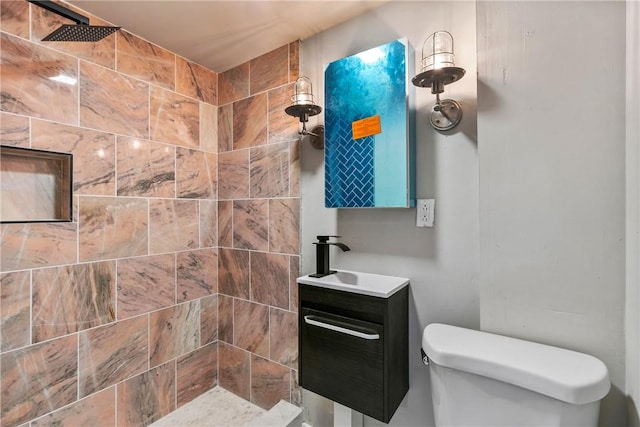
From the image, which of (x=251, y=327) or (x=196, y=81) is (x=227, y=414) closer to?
(x=251, y=327)

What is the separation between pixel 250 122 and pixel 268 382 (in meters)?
1.63

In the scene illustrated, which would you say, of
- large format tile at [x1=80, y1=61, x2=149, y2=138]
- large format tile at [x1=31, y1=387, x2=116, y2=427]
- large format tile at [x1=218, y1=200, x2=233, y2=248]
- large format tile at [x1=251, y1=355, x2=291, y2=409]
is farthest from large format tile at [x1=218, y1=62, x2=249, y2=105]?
large format tile at [x1=31, y1=387, x2=116, y2=427]

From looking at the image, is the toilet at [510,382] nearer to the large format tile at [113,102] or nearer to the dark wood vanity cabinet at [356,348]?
the dark wood vanity cabinet at [356,348]

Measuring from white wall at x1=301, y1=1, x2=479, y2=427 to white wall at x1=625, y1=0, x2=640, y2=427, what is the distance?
1.36 ft

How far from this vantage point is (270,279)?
1761 mm

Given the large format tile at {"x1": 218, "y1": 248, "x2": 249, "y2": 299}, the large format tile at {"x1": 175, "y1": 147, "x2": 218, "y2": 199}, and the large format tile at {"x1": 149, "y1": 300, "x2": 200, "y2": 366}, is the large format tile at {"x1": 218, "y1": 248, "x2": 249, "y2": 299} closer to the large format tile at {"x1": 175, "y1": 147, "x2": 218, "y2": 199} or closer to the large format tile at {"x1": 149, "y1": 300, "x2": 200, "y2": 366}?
the large format tile at {"x1": 149, "y1": 300, "x2": 200, "y2": 366}

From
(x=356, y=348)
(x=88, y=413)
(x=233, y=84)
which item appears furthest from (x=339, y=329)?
(x=233, y=84)

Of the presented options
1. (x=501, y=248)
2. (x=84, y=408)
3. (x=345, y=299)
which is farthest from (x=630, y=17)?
(x=84, y=408)

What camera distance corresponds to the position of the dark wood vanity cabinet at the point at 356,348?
1110mm

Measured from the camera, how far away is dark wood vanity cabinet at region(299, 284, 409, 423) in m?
1.11

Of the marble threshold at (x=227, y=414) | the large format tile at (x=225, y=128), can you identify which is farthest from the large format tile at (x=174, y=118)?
the marble threshold at (x=227, y=414)

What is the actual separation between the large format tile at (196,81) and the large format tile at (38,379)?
1.51 m

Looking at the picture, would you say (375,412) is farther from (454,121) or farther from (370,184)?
(454,121)

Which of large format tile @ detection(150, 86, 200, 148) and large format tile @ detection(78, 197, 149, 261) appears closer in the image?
large format tile @ detection(78, 197, 149, 261)
